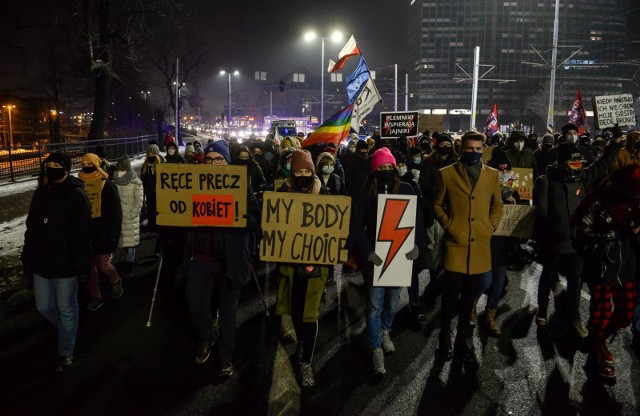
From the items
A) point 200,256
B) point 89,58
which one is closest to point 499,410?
Answer: point 200,256

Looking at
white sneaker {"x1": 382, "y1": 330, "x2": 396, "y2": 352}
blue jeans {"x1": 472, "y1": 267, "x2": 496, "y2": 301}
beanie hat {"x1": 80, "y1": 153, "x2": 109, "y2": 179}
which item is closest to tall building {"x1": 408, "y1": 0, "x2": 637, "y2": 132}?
beanie hat {"x1": 80, "y1": 153, "x2": 109, "y2": 179}

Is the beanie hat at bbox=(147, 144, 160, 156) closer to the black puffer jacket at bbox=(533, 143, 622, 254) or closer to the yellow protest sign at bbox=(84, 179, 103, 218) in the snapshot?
the yellow protest sign at bbox=(84, 179, 103, 218)

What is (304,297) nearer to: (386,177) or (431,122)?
(386,177)

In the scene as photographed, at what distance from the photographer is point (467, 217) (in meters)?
4.59

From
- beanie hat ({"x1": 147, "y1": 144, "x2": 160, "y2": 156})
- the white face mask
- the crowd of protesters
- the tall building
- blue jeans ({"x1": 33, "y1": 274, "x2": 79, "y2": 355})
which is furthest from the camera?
the tall building

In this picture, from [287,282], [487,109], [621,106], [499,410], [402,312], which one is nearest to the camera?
[499,410]

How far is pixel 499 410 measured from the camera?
3912mm

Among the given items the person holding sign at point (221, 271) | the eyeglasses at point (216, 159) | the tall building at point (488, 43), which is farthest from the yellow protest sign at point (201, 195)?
the tall building at point (488, 43)

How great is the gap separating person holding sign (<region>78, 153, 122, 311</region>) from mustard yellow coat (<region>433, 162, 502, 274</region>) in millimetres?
3633

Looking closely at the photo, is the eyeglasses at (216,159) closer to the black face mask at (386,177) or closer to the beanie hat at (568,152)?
the black face mask at (386,177)

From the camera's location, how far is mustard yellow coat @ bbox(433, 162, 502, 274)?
459 cm

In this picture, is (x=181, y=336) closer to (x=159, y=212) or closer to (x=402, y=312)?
(x=159, y=212)

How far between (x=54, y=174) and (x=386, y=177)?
9.72 feet

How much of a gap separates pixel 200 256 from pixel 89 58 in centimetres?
1941
